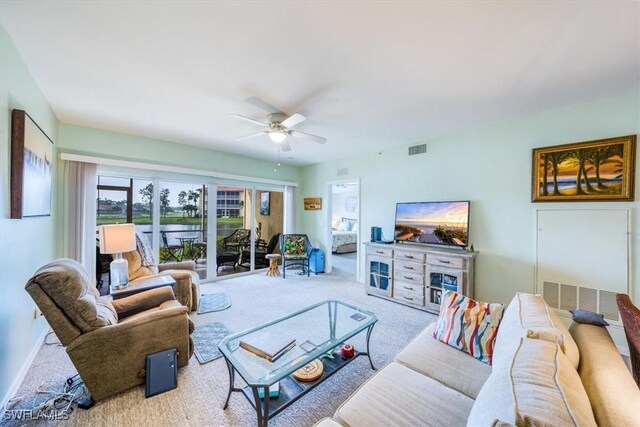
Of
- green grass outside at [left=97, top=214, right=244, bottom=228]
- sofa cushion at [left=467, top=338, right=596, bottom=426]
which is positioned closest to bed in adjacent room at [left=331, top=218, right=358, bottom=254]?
green grass outside at [left=97, top=214, right=244, bottom=228]

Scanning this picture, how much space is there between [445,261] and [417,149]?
6.15ft

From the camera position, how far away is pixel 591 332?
129 cm

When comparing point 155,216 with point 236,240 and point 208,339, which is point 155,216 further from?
point 208,339

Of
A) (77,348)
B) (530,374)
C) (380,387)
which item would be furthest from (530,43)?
(77,348)

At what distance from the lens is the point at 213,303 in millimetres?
3684

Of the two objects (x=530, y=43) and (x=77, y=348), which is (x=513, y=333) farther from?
(x=77, y=348)

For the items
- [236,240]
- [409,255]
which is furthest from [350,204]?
[409,255]

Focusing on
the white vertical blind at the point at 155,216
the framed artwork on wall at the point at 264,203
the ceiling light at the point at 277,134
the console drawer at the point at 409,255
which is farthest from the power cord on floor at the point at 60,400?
the framed artwork on wall at the point at 264,203

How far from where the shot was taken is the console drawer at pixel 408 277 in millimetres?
3543

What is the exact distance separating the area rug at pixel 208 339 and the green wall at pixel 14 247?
125 centimetres

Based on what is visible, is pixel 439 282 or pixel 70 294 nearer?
pixel 70 294

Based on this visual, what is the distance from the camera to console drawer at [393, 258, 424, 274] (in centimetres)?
357

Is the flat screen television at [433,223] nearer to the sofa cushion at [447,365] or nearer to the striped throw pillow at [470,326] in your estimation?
the striped throw pillow at [470,326]

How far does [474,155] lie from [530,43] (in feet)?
6.35
